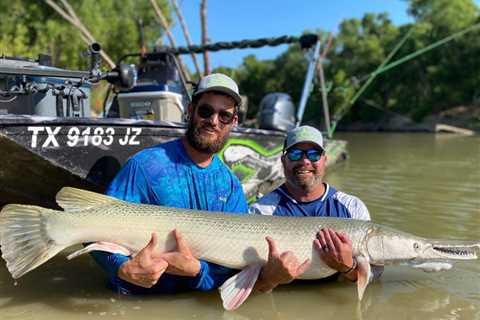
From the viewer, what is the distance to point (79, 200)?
3127 mm

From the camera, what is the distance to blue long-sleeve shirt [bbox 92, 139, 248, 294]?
3.31 m

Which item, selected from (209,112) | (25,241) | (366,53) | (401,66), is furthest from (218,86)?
(366,53)

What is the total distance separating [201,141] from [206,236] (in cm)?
66

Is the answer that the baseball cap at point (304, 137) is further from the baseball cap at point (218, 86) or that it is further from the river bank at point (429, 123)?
the river bank at point (429, 123)

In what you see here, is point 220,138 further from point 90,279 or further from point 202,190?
point 90,279

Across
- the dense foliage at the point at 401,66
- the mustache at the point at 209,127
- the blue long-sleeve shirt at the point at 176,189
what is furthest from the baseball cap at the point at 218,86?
the dense foliage at the point at 401,66

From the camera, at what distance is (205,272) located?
3.39 meters

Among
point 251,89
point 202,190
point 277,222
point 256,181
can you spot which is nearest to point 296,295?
point 277,222

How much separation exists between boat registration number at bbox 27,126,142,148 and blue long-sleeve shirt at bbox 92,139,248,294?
2.82ft

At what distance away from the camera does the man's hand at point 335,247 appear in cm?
320

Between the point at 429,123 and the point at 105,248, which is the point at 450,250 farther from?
the point at 429,123

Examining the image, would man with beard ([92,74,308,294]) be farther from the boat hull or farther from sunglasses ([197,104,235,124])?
the boat hull

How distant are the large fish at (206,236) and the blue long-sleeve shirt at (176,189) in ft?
0.81

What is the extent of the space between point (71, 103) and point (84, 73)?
291mm
